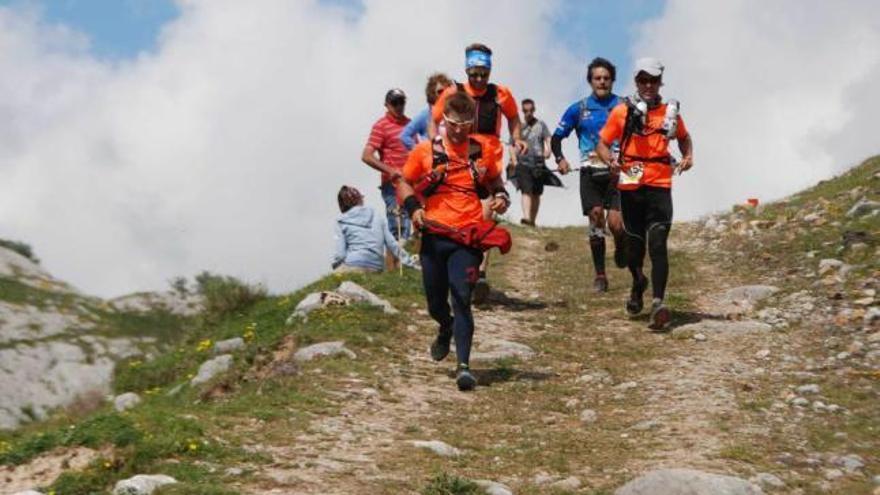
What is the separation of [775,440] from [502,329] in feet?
16.1

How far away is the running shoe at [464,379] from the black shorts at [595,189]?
14.0 ft

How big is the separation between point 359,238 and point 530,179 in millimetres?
6628

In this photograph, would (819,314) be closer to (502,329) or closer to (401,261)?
(502,329)

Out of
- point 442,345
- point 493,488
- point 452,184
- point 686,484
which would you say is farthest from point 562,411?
point 686,484

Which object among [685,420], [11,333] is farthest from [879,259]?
[11,333]

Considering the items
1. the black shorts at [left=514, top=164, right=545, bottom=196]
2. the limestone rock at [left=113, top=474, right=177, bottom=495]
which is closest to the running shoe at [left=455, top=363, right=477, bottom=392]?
the limestone rock at [left=113, top=474, right=177, bottom=495]

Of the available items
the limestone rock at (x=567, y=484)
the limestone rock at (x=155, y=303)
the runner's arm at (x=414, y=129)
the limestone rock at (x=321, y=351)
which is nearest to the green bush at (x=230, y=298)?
the runner's arm at (x=414, y=129)

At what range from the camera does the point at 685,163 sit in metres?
11.6

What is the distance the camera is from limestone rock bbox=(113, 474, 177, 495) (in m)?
6.33

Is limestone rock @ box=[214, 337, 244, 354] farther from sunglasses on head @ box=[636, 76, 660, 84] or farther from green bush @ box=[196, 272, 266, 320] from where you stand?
sunglasses on head @ box=[636, 76, 660, 84]

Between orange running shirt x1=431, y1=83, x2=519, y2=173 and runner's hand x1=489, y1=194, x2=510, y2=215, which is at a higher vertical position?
orange running shirt x1=431, y1=83, x2=519, y2=173

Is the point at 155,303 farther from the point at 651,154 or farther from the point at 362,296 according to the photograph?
the point at 651,154

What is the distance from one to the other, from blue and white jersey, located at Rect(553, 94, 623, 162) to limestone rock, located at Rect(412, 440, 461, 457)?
20.2 ft

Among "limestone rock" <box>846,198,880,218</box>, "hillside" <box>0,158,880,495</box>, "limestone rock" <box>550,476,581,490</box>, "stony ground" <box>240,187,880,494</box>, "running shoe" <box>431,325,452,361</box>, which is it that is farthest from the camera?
"limestone rock" <box>846,198,880,218</box>
